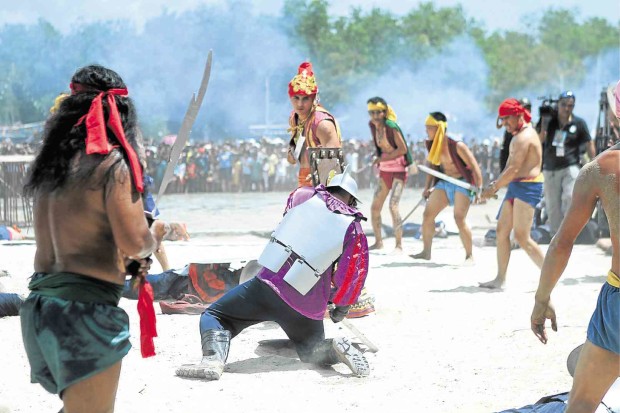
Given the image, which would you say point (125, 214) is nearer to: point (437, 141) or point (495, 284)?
point (495, 284)

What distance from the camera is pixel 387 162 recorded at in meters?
11.4

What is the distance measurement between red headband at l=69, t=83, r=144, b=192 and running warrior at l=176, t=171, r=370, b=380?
85.6 inches

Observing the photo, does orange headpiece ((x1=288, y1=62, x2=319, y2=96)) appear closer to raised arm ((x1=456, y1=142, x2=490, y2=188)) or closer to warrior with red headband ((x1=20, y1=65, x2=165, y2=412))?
raised arm ((x1=456, y1=142, x2=490, y2=188))

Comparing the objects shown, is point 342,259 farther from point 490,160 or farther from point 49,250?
point 490,160

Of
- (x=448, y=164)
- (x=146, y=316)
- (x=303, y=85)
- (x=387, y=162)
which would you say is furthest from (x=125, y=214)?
(x=387, y=162)

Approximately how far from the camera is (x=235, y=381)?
5.19 m

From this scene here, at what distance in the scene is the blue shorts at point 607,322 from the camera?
10.7 ft

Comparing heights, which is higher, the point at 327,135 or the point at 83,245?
the point at 327,135

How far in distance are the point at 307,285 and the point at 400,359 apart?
0.88 m

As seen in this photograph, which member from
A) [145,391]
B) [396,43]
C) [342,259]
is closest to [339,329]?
[342,259]

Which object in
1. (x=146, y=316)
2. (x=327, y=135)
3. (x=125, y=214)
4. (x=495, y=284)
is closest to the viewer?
(x=125, y=214)

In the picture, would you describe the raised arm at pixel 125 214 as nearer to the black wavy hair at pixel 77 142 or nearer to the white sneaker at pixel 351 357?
the black wavy hair at pixel 77 142

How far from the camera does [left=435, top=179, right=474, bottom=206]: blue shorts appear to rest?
9781 mm

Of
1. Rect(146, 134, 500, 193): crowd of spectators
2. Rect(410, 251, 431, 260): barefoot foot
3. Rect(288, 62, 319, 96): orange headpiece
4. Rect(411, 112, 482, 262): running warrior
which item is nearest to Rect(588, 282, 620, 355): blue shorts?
Rect(288, 62, 319, 96): orange headpiece
